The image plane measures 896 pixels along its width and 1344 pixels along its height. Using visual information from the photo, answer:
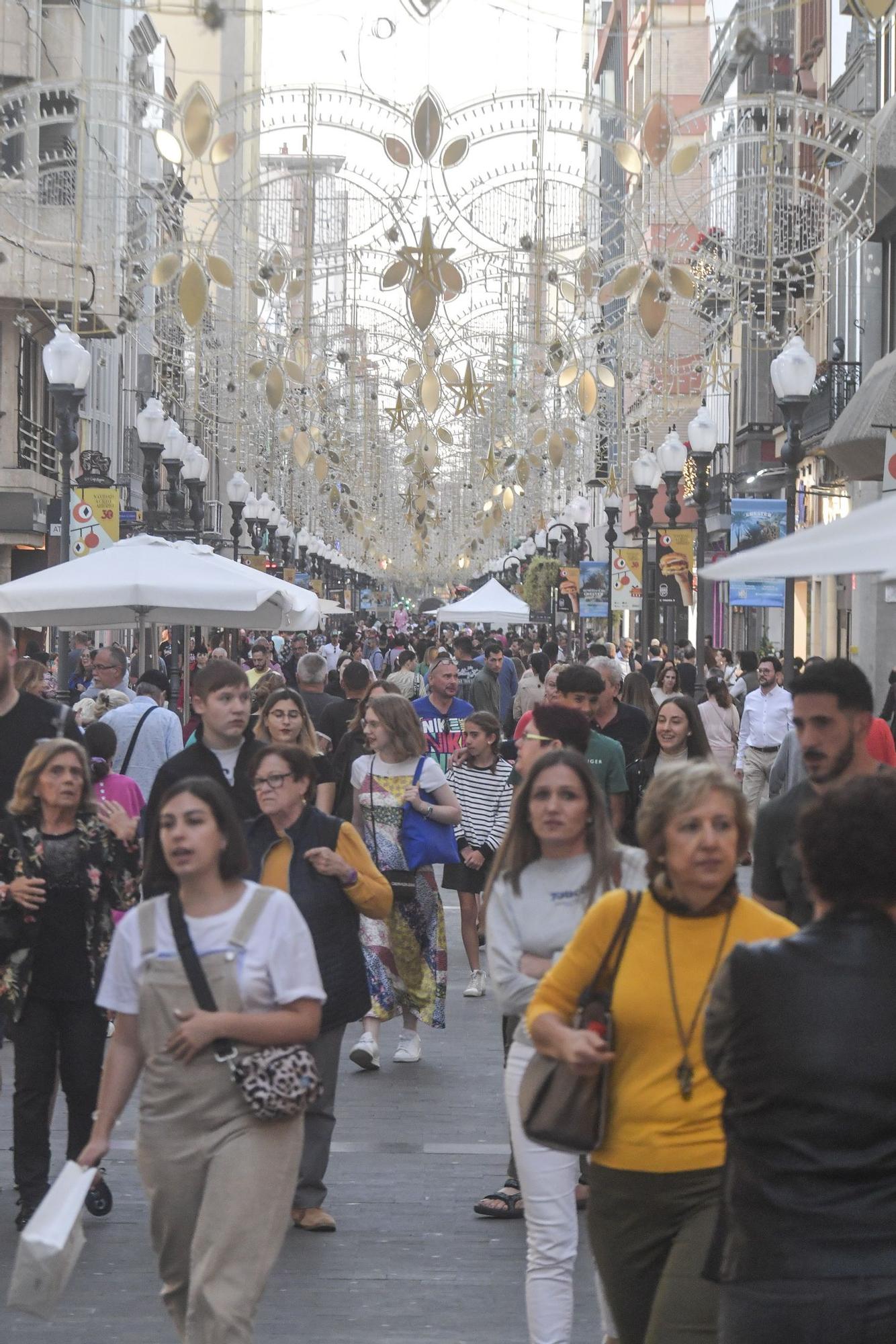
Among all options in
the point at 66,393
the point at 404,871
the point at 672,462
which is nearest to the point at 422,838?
the point at 404,871

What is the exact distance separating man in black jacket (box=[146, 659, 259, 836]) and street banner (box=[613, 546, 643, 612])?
2650 cm

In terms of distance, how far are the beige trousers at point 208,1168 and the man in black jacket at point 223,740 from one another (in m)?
3.08

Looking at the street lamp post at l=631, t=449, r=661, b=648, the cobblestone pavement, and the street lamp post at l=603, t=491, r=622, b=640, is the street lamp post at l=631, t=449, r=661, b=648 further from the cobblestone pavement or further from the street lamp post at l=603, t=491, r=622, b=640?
the cobblestone pavement

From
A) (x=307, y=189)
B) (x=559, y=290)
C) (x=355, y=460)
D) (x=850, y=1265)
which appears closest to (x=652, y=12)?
(x=307, y=189)

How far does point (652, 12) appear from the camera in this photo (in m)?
12.8

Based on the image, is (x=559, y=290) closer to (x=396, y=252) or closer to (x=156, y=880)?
(x=396, y=252)

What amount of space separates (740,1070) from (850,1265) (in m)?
0.39

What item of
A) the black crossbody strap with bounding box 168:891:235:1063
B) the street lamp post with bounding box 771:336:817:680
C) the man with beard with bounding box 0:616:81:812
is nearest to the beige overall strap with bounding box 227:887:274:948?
the black crossbody strap with bounding box 168:891:235:1063

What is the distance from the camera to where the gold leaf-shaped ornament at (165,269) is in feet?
46.9

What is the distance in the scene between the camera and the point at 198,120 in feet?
41.8

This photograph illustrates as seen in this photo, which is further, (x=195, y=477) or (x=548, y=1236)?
(x=195, y=477)

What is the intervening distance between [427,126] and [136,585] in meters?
3.75

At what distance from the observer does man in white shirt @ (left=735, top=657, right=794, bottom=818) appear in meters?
18.2

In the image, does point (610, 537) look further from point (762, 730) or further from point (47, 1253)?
point (47, 1253)
